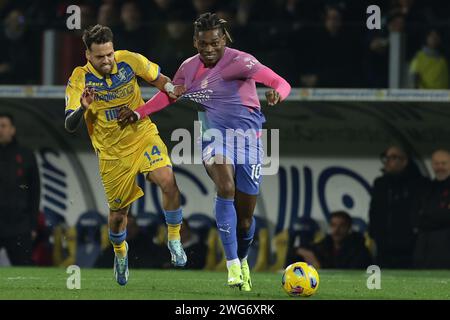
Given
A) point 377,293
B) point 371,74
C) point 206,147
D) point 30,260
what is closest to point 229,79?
point 206,147

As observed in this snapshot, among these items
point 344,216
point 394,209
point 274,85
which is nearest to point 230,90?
point 274,85

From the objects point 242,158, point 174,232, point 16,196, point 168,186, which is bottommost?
point 16,196

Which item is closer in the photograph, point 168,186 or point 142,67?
point 168,186

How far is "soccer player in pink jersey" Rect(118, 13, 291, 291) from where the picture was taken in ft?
36.9

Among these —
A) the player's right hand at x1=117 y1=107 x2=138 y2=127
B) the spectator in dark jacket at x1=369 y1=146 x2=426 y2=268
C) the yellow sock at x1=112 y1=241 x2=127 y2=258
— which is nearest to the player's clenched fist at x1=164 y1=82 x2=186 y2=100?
the player's right hand at x1=117 y1=107 x2=138 y2=127

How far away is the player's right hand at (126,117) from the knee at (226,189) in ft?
3.76

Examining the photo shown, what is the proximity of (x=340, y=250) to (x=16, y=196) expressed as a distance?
4247mm

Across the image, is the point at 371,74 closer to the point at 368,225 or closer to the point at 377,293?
the point at 368,225

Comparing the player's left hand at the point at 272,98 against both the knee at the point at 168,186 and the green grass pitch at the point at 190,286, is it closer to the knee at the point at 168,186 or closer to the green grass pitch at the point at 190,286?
the knee at the point at 168,186

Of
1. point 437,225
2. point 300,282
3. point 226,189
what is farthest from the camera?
point 437,225

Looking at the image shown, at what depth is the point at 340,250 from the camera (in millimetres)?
16766

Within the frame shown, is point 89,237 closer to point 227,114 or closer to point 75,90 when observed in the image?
point 75,90

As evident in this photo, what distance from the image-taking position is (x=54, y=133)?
57.9 feet

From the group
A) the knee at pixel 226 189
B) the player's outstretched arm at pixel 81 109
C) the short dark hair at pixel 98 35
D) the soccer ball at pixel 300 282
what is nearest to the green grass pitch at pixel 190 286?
the soccer ball at pixel 300 282
